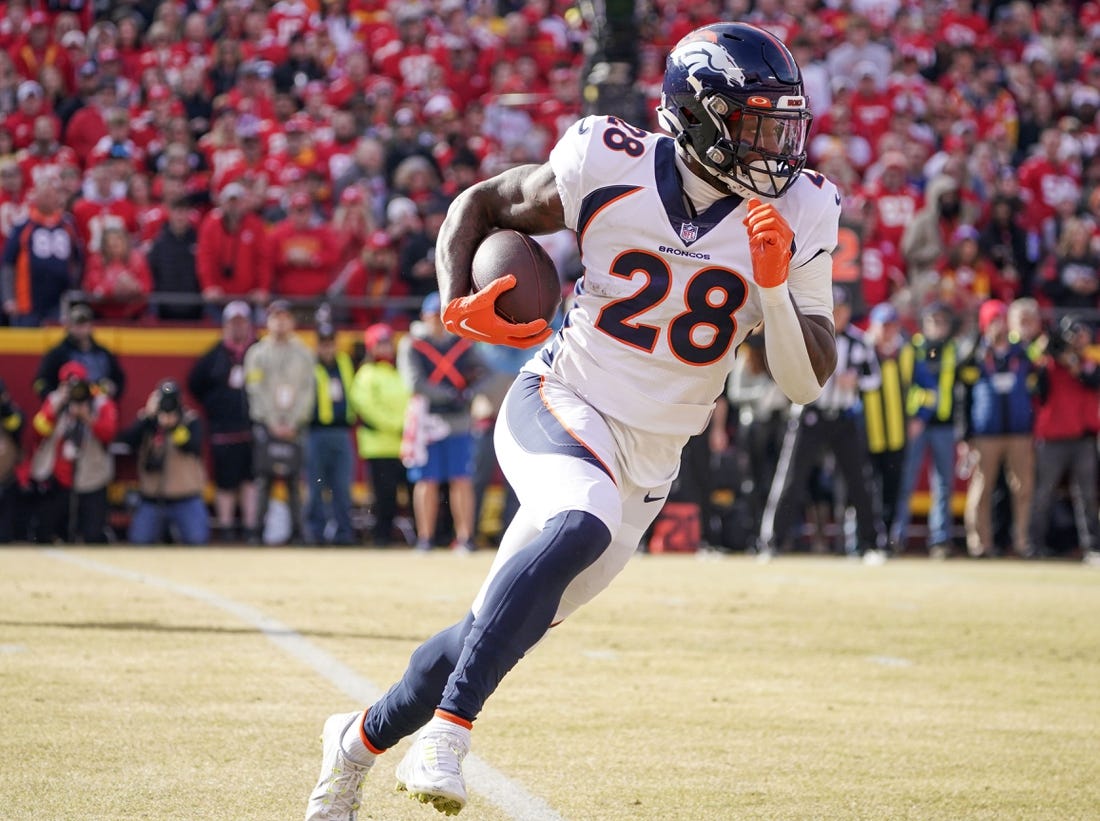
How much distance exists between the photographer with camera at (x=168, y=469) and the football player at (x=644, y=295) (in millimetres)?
8866

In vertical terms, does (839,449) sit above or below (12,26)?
below

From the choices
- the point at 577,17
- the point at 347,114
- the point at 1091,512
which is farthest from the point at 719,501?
the point at 347,114

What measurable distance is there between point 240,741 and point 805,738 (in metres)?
1.70

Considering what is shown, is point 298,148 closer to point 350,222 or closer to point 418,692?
point 350,222

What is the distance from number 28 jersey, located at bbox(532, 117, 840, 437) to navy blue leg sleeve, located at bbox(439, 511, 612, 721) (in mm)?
462

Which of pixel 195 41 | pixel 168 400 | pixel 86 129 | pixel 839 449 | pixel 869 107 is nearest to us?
pixel 839 449

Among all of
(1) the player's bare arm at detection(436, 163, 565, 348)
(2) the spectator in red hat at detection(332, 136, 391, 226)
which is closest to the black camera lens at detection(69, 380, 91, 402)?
(2) the spectator in red hat at detection(332, 136, 391, 226)

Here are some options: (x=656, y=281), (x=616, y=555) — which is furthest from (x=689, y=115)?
(x=616, y=555)

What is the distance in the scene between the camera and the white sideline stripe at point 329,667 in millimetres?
3973

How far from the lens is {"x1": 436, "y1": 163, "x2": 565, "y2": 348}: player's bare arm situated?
3.74 m

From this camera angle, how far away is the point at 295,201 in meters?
13.1

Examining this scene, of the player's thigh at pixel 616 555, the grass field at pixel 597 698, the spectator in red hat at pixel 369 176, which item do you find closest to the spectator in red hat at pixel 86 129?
the spectator in red hat at pixel 369 176

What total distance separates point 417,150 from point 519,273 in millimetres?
10940

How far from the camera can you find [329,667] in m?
6.00
